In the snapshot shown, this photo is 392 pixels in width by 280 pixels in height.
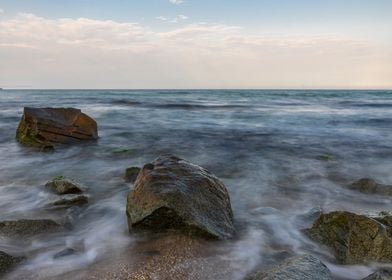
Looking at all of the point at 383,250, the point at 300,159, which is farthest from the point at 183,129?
the point at 383,250

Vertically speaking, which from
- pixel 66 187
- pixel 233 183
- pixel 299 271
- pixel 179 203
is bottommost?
pixel 233 183

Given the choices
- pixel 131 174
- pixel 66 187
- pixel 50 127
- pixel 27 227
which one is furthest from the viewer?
pixel 50 127

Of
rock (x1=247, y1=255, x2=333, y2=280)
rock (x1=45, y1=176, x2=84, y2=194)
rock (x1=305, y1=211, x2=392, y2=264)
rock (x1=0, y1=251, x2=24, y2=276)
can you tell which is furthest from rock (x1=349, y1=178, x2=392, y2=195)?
rock (x1=0, y1=251, x2=24, y2=276)

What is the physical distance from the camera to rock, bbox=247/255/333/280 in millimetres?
2764

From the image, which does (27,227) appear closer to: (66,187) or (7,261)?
(7,261)

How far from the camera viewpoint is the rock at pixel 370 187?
5980mm

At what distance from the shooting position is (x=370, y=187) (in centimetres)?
616

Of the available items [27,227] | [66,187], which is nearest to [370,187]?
[66,187]

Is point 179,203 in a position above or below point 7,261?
above

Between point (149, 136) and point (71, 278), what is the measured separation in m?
9.19

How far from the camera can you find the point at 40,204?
5301 mm

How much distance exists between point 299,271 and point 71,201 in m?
3.63

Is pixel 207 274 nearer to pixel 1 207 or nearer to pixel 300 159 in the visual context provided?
pixel 1 207

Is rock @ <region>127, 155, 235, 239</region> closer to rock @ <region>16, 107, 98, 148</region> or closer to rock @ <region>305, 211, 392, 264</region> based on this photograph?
rock @ <region>305, 211, 392, 264</region>
